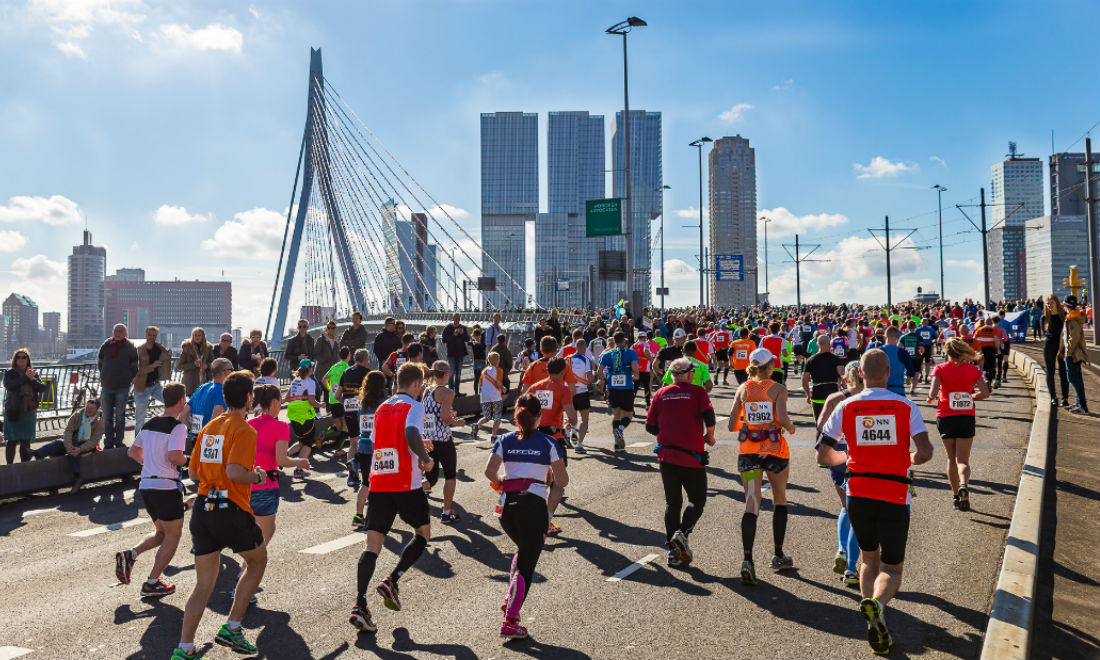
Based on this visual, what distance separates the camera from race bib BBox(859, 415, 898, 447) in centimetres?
519

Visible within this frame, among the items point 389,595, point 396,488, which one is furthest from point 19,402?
point 389,595

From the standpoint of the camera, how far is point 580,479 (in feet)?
35.4

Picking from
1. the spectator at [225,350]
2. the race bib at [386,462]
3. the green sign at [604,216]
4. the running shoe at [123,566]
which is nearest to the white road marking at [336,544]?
the running shoe at [123,566]

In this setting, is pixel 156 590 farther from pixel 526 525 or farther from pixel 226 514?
pixel 526 525

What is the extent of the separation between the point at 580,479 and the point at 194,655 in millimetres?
6398

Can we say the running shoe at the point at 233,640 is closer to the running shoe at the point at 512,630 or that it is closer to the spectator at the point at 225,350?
the running shoe at the point at 512,630

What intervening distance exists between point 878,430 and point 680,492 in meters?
2.00

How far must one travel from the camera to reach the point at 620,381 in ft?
42.0

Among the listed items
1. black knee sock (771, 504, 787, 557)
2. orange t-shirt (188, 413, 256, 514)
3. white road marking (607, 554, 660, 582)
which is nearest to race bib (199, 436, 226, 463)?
orange t-shirt (188, 413, 256, 514)

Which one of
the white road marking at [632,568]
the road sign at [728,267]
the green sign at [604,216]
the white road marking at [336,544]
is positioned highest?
the road sign at [728,267]

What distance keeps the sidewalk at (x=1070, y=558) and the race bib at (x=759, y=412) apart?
2324 mm

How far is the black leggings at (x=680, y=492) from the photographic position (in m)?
6.74

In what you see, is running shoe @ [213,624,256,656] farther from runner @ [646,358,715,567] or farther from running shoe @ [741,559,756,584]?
running shoe @ [741,559,756,584]

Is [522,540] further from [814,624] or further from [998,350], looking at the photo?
[998,350]
